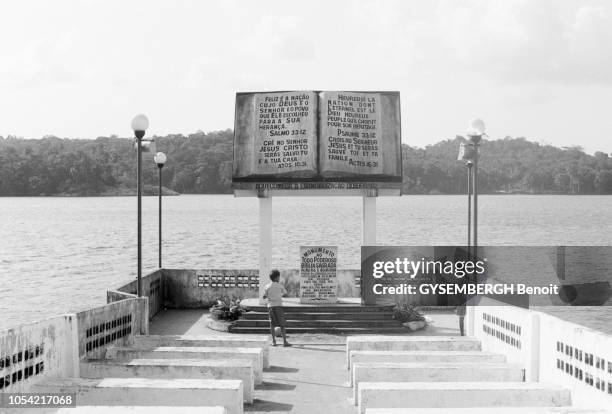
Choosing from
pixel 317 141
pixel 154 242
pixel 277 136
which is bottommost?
pixel 154 242

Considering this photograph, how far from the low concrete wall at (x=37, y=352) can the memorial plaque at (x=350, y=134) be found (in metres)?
11.4

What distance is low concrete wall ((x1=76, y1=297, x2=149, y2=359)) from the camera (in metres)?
13.0

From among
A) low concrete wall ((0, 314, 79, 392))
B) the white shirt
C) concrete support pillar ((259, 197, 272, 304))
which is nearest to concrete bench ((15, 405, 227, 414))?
low concrete wall ((0, 314, 79, 392))

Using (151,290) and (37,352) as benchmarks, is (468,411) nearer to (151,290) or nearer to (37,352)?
(37,352)

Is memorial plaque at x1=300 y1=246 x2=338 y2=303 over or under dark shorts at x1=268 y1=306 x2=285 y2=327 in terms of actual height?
over

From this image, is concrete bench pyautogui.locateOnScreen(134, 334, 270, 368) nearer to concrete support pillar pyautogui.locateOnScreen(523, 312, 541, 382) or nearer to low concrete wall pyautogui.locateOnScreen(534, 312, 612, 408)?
concrete support pillar pyautogui.locateOnScreen(523, 312, 541, 382)

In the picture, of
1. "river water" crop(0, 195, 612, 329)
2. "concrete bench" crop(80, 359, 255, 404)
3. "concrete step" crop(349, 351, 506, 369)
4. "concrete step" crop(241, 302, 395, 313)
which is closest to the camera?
"concrete bench" crop(80, 359, 255, 404)

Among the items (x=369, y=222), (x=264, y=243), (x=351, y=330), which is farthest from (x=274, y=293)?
(x=369, y=222)

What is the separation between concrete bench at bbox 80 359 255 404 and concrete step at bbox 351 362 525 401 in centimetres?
160

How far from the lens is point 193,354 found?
13281 millimetres

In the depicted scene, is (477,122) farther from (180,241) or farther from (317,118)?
(180,241)

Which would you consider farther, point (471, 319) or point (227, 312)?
point (227, 312)

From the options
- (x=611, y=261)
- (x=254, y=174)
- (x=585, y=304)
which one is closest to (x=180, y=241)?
(x=611, y=261)

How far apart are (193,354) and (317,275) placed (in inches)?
358
